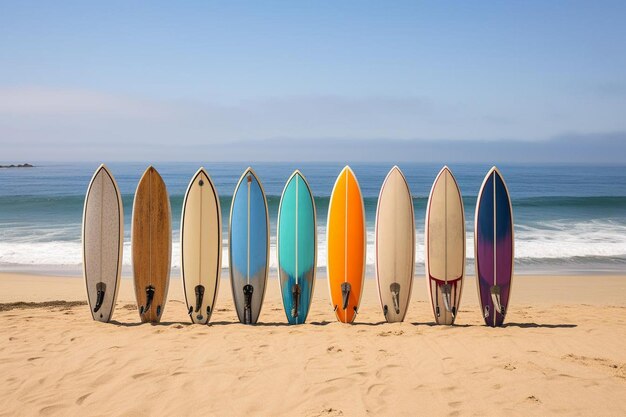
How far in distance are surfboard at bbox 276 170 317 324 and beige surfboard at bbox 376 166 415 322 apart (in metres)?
0.62

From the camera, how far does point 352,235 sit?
5.14 meters

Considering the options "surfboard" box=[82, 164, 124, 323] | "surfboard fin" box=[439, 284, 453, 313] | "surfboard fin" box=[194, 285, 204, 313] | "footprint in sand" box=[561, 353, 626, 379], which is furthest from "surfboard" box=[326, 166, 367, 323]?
"surfboard" box=[82, 164, 124, 323]

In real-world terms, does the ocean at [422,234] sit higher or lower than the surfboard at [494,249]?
lower

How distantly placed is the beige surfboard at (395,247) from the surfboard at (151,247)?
1.92 m

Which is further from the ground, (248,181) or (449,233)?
(248,181)

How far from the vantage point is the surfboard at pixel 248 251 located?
504 centimetres

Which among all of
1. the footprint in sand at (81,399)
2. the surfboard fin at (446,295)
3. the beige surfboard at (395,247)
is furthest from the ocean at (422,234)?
the footprint in sand at (81,399)

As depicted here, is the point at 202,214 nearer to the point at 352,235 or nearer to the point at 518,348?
the point at 352,235

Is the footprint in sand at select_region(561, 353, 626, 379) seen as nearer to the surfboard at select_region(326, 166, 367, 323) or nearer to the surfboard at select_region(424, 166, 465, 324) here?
the surfboard at select_region(424, 166, 465, 324)

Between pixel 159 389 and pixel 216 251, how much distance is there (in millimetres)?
1807

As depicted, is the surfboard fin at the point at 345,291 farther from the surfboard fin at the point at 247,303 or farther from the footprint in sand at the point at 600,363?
the footprint in sand at the point at 600,363

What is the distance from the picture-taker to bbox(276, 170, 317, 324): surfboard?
5.05 metres

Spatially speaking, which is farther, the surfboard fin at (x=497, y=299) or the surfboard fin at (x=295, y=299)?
the surfboard fin at (x=295, y=299)

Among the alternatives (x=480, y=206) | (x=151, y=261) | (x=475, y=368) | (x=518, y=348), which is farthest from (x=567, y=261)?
(x=151, y=261)
